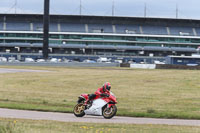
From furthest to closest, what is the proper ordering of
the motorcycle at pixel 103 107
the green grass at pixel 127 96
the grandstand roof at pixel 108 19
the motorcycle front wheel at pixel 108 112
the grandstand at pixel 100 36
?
the grandstand roof at pixel 108 19 → the grandstand at pixel 100 36 → the green grass at pixel 127 96 → the motorcycle front wheel at pixel 108 112 → the motorcycle at pixel 103 107

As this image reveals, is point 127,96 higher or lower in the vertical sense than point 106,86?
lower

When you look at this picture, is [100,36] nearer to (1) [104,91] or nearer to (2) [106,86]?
(1) [104,91]

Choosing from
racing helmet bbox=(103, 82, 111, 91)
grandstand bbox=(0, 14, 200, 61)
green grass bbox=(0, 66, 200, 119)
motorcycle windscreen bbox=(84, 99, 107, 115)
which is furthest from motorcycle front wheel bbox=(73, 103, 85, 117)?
grandstand bbox=(0, 14, 200, 61)

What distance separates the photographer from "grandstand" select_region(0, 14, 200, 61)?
4651 inches

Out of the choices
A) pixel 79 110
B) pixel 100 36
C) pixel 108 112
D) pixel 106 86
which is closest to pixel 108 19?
pixel 100 36

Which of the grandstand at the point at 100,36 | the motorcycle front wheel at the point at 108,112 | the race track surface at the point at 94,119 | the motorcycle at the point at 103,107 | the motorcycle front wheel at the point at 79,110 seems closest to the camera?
the race track surface at the point at 94,119

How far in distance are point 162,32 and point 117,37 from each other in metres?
13.7

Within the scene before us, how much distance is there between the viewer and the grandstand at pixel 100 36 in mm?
118125

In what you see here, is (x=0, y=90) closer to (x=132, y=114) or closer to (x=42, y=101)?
(x=42, y=101)

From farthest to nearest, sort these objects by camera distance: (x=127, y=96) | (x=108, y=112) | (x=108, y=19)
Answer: (x=108, y=19) → (x=127, y=96) → (x=108, y=112)

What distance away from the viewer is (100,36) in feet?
A: 394

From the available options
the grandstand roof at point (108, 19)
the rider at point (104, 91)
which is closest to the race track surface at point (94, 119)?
the rider at point (104, 91)

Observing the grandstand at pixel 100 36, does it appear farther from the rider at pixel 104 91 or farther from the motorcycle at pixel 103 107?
the rider at pixel 104 91

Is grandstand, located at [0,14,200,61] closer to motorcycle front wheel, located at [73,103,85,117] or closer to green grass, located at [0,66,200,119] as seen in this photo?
green grass, located at [0,66,200,119]
